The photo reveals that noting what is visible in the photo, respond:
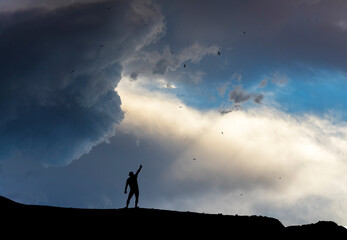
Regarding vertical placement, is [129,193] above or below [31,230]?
above

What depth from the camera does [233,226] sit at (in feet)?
89.7

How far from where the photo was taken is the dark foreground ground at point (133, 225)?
76.6ft

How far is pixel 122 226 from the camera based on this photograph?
24.4 meters

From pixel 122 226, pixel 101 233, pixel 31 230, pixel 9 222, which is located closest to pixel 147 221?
pixel 122 226

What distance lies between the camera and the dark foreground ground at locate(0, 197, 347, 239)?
76.6 ft

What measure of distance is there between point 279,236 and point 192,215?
7231mm

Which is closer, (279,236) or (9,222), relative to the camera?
(9,222)

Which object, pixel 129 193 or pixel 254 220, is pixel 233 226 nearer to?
pixel 254 220

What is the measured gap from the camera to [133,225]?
974 inches

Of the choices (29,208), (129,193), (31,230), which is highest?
(129,193)

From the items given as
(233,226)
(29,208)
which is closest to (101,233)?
(29,208)

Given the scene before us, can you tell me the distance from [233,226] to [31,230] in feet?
50.1

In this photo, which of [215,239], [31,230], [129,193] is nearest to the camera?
[31,230]

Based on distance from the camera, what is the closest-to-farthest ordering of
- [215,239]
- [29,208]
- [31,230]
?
1. [31,230]
2. [215,239]
3. [29,208]
